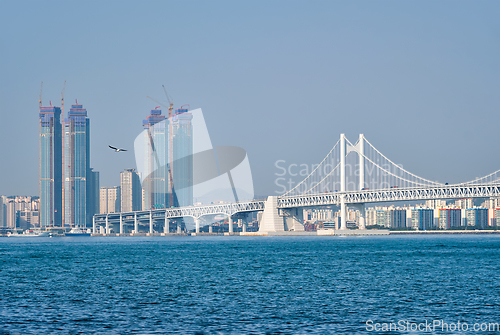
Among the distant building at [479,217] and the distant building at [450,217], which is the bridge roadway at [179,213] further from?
the distant building at [479,217]

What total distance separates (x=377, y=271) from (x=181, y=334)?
54.6 ft

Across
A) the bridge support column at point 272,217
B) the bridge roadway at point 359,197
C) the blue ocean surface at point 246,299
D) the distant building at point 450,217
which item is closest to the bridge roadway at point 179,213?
the bridge roadway at point 359,197

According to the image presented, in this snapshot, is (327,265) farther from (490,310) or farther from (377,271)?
(490,310)

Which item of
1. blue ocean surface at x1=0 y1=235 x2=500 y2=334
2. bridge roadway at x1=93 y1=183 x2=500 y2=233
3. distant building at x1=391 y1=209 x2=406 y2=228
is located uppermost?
bridge roadway at x1=93 y1=183 x2=500 y2=233

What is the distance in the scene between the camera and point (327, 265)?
111 feet

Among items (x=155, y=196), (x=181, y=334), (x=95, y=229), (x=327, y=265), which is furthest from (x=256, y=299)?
(x=155, y=196)

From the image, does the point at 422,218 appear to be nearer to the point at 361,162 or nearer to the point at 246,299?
the point at 361,162

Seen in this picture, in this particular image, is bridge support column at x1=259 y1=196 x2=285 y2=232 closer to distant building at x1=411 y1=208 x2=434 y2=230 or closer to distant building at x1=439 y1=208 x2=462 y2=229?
distant building at x1=439 y1=208 x2=462 y2=229

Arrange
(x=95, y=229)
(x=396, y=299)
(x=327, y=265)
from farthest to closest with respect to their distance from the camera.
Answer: (x=95, y=229) → (x=327, y=265) → (x=396, y=299)

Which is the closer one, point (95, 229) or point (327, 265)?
point (327, 265)

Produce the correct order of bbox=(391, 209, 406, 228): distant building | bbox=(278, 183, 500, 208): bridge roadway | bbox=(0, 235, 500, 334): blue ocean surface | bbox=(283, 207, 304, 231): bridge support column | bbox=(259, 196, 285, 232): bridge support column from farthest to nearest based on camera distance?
1. bbox=(391, 209, 406, 228): distant building
2. bbox=(283, 207, 304, 231): bridge support column
3. bbox=(259, 196, 285, 232): bridge support column
4. bbox=(278, 183, 500, 208): bridge roadway
5. bbox=(0, 235, 500, 334): blue ocean surface

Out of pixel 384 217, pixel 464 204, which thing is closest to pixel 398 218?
pixel 384 217

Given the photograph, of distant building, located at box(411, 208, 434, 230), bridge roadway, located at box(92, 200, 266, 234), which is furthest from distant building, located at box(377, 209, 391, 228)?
bridge roadway, located at box(92, 200, 266, 234)

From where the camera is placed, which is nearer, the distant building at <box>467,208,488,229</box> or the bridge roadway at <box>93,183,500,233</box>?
the bridge roadway at <box>93,183,500,233</box>
